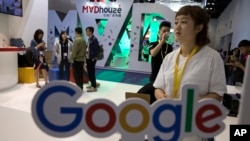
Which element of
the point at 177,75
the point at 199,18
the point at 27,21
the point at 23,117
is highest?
the point at 27,21

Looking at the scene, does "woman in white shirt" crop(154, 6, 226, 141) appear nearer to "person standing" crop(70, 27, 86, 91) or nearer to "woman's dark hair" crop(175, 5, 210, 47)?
"woman's dark hair" crop(175, 5, 210, 47)

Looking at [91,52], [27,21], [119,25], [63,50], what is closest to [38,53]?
[63,50]

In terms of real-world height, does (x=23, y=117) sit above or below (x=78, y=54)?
below

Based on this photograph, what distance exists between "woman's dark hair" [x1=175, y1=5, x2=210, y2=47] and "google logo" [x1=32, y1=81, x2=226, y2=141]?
489 mm

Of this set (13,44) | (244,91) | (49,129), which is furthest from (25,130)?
(13,44)

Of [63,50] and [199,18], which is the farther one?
[63,50]

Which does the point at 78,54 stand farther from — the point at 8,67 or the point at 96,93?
the point at 8,67

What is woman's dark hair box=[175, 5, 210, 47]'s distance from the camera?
104 centimetres

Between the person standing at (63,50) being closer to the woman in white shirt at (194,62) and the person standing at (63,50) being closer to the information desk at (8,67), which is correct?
the information desk at (8,67)

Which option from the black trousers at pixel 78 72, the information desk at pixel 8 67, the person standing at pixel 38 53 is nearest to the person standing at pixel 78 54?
the black trousers at pixel 78 72

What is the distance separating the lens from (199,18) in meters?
1.06

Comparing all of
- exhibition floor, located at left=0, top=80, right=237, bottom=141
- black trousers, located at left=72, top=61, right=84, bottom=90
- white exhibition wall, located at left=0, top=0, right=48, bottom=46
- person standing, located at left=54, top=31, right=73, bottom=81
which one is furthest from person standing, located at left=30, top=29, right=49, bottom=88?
white exhibition wall, located at left=0, top=0, right=48, bottom=46

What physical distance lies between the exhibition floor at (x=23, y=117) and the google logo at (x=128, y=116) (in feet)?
2.42

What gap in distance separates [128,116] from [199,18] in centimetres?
63
